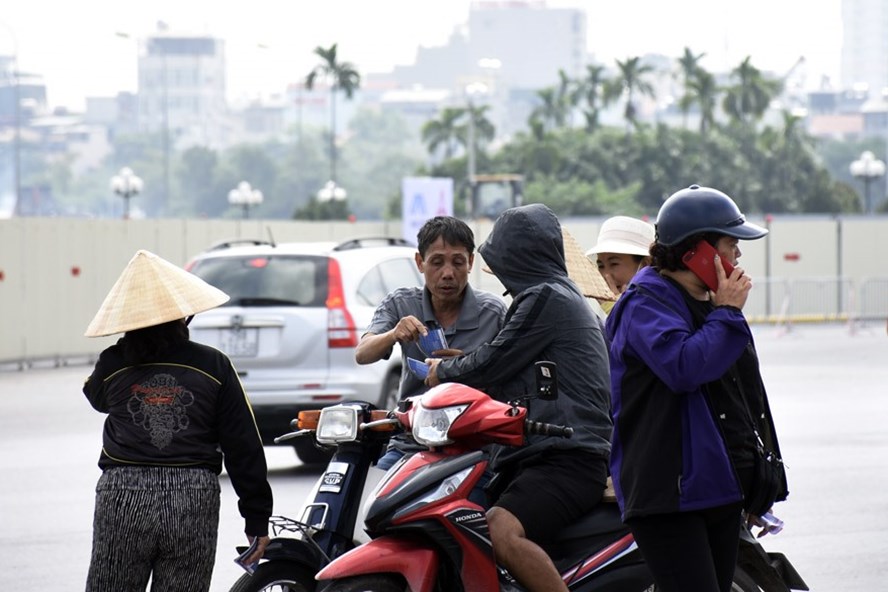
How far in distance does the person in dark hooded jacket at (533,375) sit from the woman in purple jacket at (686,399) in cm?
75

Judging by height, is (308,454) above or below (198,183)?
above

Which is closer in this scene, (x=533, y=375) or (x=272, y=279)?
(x=533, y=375)

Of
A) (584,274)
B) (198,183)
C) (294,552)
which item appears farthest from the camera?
(198,183)

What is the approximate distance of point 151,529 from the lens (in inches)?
191

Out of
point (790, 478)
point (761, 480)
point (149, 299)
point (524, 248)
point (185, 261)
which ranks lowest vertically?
point (790, 478)

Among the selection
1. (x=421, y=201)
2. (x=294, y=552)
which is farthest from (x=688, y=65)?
(x=294, y=552)

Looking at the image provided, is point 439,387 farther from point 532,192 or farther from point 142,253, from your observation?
point 532,192

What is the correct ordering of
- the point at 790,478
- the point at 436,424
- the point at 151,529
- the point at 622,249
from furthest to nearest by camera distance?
1. the point at 790,478
2. the point at 622,249
3. the point at 436,424
4. the point at 151,529

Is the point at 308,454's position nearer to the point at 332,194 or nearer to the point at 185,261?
the point at 185,261

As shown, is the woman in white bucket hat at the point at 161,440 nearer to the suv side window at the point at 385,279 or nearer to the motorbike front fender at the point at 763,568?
the motorbike front fender at the point at 763,568

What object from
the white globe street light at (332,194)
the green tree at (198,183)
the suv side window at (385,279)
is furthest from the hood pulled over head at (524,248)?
the green tree at (198,183)

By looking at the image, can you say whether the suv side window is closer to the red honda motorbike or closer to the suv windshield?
the suv windshield

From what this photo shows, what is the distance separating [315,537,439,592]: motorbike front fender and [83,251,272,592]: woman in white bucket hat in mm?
419

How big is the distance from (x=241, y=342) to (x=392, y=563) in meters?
7.57
